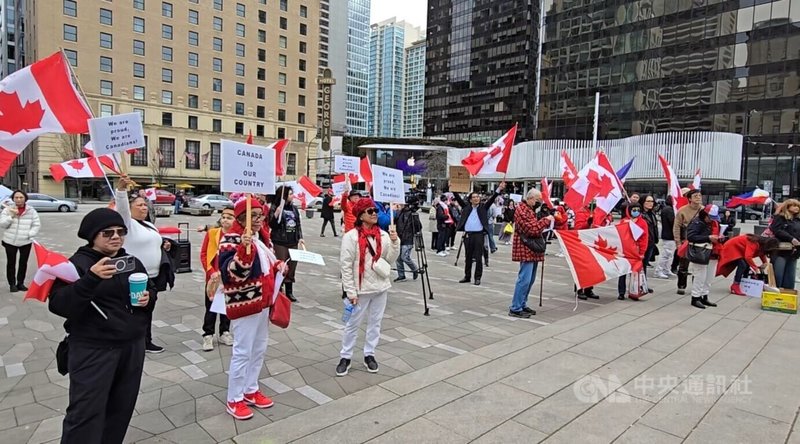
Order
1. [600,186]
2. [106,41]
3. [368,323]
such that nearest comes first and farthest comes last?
[368,323] → [600,186] → [106,41]

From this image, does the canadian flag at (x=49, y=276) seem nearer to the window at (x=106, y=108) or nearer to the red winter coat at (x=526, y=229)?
the red winter coat at (x=526, y=229)

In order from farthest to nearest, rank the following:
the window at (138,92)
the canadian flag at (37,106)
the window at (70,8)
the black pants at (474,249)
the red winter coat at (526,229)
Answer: the window at (138,92), the window at (70,8), the black pants at (474,249), the red winter coat at (526,229), the canadian flag at (37,106)

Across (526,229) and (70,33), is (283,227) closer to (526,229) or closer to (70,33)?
(526,229)

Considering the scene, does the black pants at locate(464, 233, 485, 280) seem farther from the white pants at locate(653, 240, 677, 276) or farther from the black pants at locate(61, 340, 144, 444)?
the black pants at locate(61, 340, 144, 444)

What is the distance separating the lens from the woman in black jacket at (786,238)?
8.02 m

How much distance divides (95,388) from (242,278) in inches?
48.0

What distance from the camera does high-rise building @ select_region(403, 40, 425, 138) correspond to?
18838 centimetres

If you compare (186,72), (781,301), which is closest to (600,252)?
(781,301)

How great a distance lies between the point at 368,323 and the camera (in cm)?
487

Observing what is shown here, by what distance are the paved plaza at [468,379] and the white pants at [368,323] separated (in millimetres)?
254

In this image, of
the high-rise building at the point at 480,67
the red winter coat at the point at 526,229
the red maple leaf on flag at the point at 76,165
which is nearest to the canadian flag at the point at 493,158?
the red winter coat at the point at 526,229

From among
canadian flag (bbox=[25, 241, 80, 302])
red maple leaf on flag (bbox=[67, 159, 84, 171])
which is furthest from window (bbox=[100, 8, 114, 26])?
canadian flag (bbox=[25, 241, 80, 302])

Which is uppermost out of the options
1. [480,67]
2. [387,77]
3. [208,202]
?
[387,77]

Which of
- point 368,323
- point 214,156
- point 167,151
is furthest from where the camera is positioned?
point 214,156
